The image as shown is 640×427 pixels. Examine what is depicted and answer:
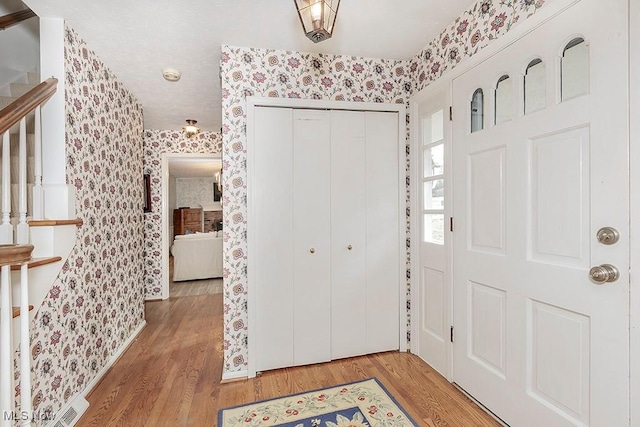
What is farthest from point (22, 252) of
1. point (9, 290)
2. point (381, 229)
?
point (381, 229)

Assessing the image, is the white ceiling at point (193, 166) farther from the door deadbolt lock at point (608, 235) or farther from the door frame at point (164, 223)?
the door deadbolt lock at point (608, 235)

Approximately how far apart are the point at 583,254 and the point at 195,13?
7.63ft

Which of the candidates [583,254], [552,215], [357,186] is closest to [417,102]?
[357,186]

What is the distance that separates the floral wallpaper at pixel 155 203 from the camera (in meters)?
4.23

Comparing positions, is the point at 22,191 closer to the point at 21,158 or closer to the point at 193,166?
the point at 21,158

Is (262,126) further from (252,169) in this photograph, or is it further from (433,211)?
(433,211)

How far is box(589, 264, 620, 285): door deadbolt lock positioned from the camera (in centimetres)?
115

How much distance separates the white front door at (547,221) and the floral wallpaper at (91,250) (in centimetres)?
238

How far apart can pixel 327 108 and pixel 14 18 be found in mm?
2137

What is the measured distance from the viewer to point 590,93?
4.03ft

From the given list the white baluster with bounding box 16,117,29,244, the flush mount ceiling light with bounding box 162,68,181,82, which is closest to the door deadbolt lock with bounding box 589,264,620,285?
the white baluster with bounding box 16,117,29,244

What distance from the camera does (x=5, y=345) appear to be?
3.44 ft

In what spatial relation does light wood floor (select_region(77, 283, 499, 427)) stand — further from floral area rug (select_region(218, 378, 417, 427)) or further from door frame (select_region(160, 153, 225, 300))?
door frame (select_region(160, 153, 225, 300))

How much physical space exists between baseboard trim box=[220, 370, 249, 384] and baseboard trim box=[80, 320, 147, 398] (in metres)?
0.86
